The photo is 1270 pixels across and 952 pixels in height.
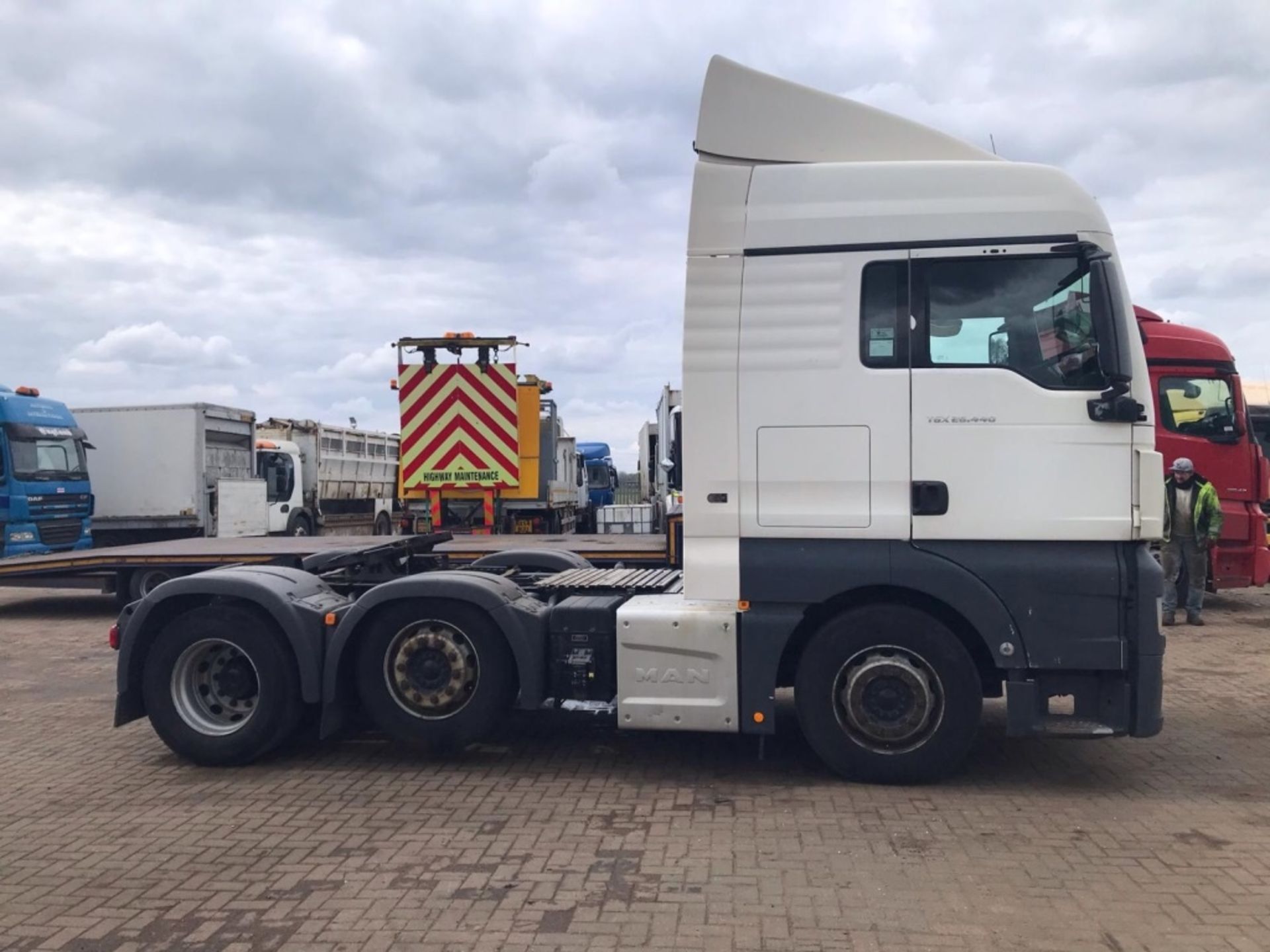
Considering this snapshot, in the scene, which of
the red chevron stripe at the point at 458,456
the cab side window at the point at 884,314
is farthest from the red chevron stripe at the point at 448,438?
the cab side window at the point at 884,314

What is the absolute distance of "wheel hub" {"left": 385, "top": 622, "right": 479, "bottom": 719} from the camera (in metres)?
6.14

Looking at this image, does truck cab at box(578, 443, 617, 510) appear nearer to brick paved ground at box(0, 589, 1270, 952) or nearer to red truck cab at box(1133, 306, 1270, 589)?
red truck cab at box(1133, 306, 1270, 589)

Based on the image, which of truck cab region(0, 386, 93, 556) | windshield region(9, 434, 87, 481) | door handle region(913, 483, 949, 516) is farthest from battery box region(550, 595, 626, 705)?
windshield region(9, 434, 87, 481)

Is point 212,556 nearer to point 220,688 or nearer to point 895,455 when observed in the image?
point 220,688

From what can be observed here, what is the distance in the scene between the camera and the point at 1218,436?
→ 492 inches

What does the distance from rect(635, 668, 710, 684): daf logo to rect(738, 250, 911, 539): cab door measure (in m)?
0.85

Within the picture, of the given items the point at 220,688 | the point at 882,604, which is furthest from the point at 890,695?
the point at 220,688

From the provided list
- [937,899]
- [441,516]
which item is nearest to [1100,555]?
[937,899]

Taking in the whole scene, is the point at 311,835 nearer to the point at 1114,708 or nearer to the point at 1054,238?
A: the point at 1114,708

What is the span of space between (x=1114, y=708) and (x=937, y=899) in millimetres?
1842

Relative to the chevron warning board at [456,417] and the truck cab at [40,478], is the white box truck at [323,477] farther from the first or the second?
the chevron warning board at [456,417]

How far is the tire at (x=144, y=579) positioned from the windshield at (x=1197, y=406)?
1210 centimetres

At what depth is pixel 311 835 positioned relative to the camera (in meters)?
5.04

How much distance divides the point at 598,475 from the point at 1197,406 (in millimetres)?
22628
